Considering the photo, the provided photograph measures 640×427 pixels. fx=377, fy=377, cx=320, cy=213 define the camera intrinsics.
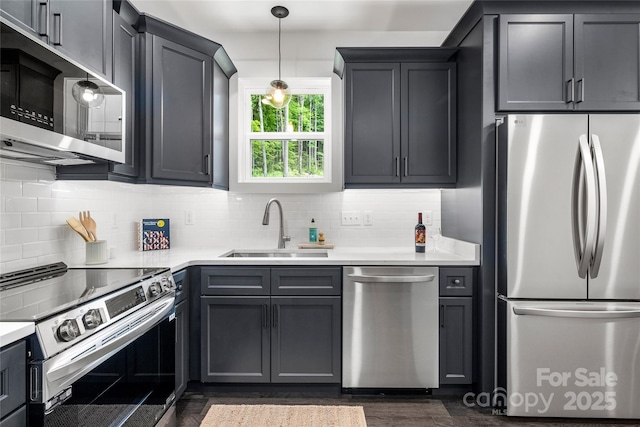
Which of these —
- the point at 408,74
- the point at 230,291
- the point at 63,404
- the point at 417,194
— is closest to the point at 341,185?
the point at 417,194

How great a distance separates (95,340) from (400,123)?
7.55ft

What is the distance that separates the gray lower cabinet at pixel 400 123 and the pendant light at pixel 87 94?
162cm

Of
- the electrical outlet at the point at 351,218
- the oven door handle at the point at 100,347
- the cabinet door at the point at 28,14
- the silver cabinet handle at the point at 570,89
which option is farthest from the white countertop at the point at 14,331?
the silver cabinet handle at the point at 570,89

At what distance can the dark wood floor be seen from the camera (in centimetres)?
221

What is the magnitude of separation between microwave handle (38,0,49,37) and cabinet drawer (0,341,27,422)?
1.26m

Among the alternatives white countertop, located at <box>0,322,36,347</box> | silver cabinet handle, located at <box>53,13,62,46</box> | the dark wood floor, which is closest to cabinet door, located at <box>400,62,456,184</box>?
the dark wood floor

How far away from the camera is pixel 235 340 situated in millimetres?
2469

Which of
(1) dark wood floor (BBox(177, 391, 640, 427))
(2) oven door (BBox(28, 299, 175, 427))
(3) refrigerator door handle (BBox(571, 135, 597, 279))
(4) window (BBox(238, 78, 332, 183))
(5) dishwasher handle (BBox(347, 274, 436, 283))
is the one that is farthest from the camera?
(4) window (BBox(238, 78, 332, 183))

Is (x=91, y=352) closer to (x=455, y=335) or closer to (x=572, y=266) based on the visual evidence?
(x=455, y=335)

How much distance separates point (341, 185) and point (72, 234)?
1.95 meters

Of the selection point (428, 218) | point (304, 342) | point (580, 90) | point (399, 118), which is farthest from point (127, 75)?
point (580, 90)

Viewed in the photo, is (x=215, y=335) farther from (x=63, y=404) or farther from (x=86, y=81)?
(x=86, y=81)

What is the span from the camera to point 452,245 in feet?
9.36

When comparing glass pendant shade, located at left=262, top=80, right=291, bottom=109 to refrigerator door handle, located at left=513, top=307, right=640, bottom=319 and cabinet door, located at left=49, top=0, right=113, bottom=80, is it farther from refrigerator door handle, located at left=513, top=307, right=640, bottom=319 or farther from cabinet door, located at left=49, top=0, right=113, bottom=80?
refrigerator door handle, located at left=513, top=307, right=640, bottom=319
